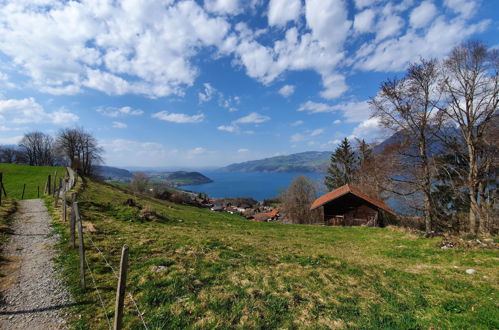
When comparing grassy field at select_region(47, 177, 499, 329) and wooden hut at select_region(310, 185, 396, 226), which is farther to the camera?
wooden hut at select_region(310, 185, 396, 226)

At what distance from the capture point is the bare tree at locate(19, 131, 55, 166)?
6431cm

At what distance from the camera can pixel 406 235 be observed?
1330 cm

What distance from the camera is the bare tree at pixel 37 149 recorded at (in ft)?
211

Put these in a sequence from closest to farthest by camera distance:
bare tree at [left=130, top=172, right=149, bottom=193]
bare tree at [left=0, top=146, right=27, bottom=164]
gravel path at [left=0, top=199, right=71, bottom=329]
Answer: gravel path at [left=0, top=199, right=71, bottom=329]
bare tree at [left=130, top=172, right=149, bottom=193]
bare tree at [left=0, top=146, right=27, bottom=164]

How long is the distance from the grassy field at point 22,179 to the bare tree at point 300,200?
119ft

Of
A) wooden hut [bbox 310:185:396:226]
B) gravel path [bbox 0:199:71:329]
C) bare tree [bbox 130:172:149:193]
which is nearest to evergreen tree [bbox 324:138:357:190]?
wooden hut [bbox 310:185:396:226]

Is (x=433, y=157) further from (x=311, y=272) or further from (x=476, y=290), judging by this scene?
(x=311, y=272)

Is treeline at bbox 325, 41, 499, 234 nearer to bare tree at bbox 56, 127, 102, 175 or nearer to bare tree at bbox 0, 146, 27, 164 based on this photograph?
bare tree at bbox 56, 127, 102, 175

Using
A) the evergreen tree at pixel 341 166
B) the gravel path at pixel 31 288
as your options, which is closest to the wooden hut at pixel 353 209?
the evergreen tree at pixel 341 166

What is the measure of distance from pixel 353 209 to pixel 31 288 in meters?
25.8

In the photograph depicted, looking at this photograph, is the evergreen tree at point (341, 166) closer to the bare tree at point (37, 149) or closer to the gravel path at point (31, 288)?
the gravel path at point (31, 288)

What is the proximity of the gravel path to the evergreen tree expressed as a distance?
41.3m

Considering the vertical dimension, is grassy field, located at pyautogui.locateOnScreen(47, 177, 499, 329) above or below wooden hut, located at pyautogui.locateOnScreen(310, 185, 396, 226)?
above

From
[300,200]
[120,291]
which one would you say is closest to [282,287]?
[120,291]
